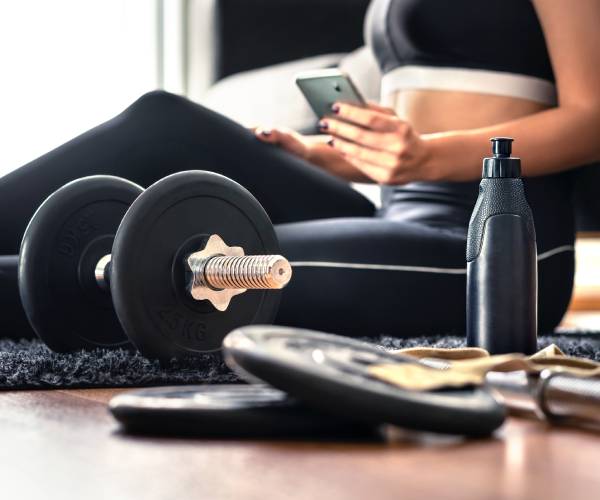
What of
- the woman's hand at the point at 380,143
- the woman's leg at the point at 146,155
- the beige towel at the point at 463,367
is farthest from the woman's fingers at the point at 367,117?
the beige towel at the point at 463,367

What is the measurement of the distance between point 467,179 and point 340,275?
0.25 meters

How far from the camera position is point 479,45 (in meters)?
1.63

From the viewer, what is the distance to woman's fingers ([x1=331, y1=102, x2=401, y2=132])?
1.44 meters

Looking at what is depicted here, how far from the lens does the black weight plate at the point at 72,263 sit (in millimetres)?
1234

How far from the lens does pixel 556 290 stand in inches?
64.8

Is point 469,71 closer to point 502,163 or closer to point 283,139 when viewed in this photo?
point 283,139

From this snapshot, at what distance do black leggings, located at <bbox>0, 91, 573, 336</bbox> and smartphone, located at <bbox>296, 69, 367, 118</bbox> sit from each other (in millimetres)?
104

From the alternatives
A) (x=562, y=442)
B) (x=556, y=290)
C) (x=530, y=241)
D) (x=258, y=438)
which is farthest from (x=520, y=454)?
(x=556, y=290)

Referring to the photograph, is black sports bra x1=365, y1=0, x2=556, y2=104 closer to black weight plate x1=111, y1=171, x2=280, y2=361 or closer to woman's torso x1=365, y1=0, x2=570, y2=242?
woman's torso x1=365, y1=0, x2=570, y2=242

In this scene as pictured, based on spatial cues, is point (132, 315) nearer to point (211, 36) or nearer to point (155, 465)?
point (155, 465)

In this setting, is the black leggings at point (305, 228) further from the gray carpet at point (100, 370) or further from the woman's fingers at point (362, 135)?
the gray carpet at point (100, 370)

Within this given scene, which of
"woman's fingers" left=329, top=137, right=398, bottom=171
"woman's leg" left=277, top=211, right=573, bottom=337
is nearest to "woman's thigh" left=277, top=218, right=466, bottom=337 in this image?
"woman's leg" left=277, top=211, right=573, bottom=337

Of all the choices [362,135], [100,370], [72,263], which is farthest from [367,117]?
[100,370]

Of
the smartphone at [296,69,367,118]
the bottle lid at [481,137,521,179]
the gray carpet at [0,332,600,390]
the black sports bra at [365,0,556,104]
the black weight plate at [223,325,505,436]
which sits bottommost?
the gray carpet at [0,332,600,390]
